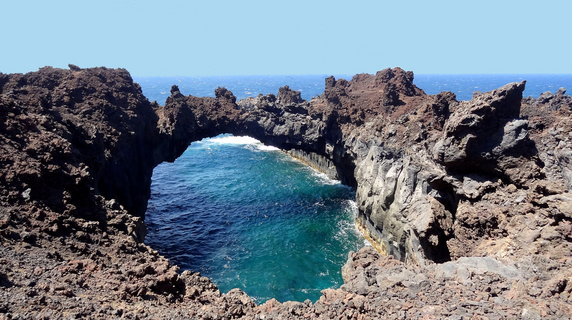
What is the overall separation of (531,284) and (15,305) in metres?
18.3

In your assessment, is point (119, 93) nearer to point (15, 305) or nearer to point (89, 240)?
point (89, 240)

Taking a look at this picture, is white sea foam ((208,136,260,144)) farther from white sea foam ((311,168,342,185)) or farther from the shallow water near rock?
white sea foam ((311,168,342,185))

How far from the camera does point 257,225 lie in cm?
4331

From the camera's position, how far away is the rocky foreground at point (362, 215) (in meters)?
13.1

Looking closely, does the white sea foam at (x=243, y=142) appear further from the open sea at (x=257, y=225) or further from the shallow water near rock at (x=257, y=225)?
the open sea at (x=257, y=225)

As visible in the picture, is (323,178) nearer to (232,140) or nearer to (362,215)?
(362,215)

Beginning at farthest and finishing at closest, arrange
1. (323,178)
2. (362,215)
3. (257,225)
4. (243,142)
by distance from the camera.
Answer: (243,142) < (323,178) < (257,225) < (362,215)

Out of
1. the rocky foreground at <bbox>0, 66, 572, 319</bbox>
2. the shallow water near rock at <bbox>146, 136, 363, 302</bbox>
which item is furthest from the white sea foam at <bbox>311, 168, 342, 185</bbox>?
the rocky foreground at <bbox>0, 66, 572, 319</bbox>

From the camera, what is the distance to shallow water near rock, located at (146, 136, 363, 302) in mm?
33031

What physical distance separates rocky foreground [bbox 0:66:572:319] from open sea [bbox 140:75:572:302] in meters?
5.34

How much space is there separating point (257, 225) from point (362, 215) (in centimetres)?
1260

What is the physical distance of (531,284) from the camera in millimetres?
13984

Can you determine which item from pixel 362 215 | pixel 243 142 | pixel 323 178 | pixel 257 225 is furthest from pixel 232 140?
pixel 362 215

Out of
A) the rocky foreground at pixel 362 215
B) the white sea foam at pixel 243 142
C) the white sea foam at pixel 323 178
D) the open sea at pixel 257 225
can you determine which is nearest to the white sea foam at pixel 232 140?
the white sea foam at pixel 243 142
